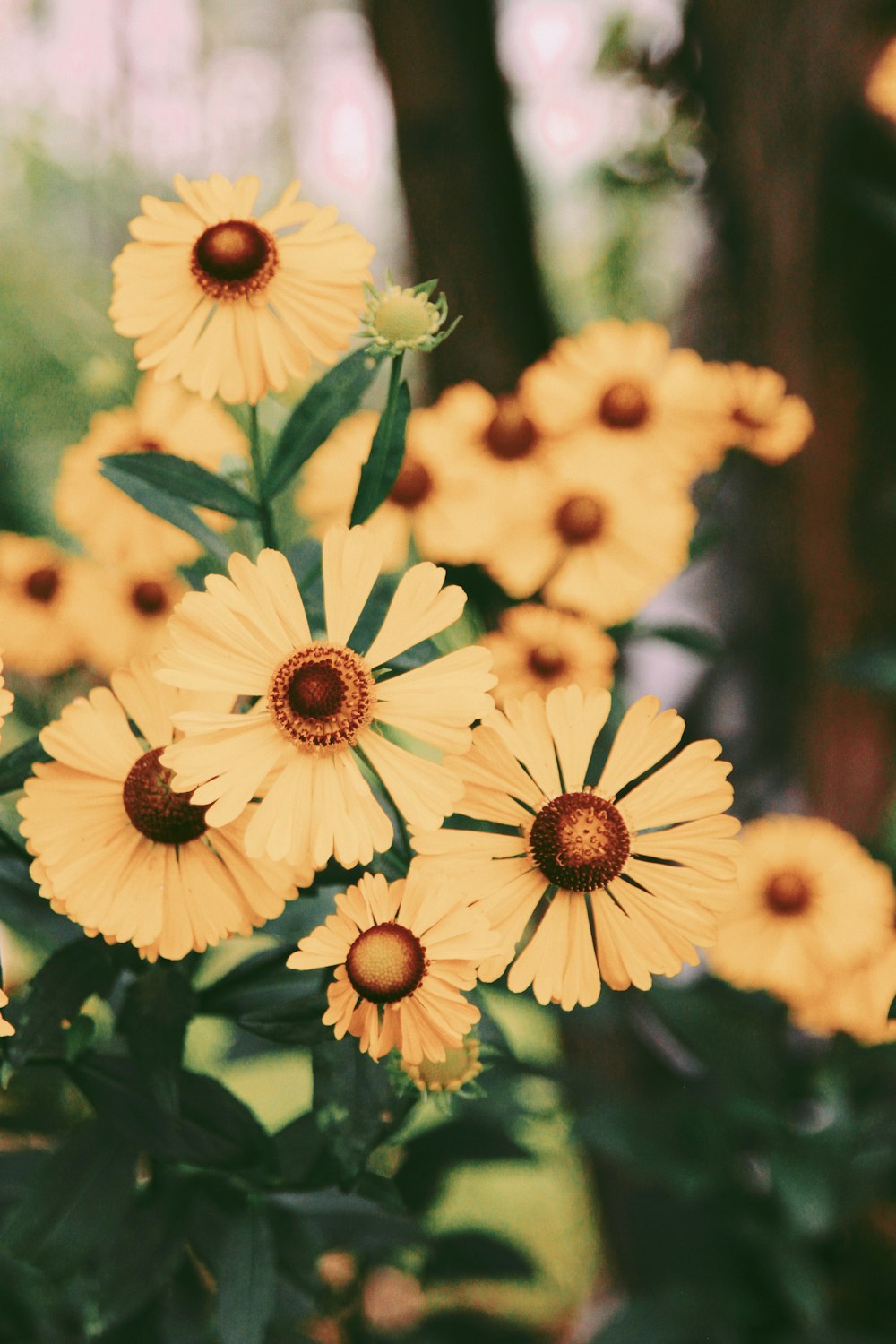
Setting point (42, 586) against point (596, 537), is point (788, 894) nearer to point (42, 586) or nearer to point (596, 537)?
point (596, 537)

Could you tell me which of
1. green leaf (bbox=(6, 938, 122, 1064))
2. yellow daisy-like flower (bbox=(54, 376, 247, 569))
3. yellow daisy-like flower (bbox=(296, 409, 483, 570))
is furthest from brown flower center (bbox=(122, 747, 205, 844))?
yellow daisy-like flower (bbox=(296, 409, 483, 570))

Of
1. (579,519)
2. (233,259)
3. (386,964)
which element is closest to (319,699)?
(386,964)

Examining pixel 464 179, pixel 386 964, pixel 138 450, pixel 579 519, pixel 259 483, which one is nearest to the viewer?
pixel 386 964

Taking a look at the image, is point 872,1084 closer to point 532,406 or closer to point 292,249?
point 532,406

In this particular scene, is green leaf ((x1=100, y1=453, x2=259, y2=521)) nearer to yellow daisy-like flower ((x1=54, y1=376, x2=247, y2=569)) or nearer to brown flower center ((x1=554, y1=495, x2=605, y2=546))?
yellow daisy-like flower ((x1=54, y1=376, x2=247, y2=569))

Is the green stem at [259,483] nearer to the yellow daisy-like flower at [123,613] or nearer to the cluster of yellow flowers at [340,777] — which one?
the cluster of yellow flowers at [340,777]

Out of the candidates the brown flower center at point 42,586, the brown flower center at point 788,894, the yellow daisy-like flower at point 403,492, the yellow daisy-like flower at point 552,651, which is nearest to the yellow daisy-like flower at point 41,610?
the brown flower center at point 42,586

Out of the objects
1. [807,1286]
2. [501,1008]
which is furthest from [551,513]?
[501,1008]
